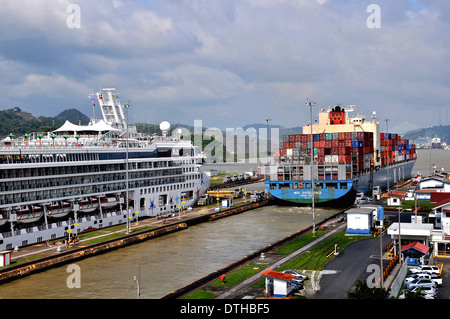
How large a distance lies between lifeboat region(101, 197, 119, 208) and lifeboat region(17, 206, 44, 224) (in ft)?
32.8

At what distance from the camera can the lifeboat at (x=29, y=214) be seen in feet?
151

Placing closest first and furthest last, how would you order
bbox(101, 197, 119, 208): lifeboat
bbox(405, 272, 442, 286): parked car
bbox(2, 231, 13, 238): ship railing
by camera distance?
1. bbox(405, 272, 442, 286): parked car
2. bbox(2, 231, 13, 238): ship railing
3. bbox(101, 197, 119, 208): lifeboat

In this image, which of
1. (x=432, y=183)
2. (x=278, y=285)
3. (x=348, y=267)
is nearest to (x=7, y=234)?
(x=278, y=285)

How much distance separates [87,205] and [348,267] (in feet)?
108

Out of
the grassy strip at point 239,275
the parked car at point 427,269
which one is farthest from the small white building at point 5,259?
the parked car at point 427,269

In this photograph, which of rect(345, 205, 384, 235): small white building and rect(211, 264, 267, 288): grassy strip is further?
rect(345, 205, 384, 235): small white building

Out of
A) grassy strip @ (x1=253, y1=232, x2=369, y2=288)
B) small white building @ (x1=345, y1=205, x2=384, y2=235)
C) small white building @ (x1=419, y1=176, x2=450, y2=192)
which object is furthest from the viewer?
small white building @ (x1=419, y1=176, x2=450, y2=192)

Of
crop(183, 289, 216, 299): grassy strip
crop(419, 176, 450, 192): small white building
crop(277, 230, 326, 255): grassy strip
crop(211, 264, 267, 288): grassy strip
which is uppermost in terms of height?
crop(419, 176, 450, 192): small white building

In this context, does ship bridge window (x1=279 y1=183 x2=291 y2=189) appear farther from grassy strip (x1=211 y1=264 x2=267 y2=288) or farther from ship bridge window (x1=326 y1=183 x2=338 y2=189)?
grassy strip (x1=211 y1=264 x2=267 y2=288)

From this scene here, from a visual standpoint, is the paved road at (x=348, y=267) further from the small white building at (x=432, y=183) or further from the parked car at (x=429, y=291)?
the small white building at (x=432, y=183)

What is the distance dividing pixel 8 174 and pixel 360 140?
72.8 metres

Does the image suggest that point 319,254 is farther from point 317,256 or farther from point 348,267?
point 348,267

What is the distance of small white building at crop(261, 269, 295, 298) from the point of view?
2953 centimetres

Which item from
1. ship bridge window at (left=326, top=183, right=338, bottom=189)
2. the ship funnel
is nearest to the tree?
ship bridge window at (left=326, top=183, right=338, bottom=189)
